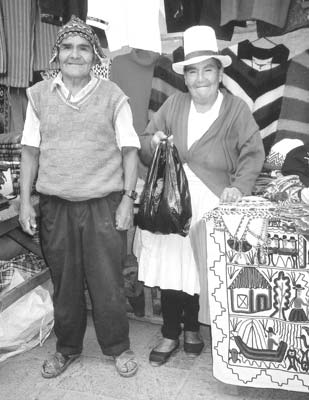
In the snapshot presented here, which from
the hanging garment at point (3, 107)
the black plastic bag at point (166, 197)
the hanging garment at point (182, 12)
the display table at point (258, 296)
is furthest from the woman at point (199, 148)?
the hanging garment at point (3, 107)

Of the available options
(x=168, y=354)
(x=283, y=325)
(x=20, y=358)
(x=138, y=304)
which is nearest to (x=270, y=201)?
(x=283, y=325)

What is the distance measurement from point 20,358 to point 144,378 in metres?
0.84

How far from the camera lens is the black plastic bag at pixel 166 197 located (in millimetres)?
2686

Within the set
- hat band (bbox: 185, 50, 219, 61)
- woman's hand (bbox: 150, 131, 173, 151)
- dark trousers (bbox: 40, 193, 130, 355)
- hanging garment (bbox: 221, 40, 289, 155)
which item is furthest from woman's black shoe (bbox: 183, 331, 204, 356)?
hat band (bbox: 185, 50, 219, 61)

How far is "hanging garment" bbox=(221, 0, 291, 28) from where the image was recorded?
326cm

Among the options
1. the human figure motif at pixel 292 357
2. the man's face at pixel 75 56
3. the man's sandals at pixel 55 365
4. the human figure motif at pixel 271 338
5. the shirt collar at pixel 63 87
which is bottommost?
the man's sandals at pixel 55 365

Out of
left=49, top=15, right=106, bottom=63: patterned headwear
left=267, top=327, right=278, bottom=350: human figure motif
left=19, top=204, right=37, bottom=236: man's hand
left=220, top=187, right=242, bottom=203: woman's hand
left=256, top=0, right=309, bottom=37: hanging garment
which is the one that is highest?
left=256, top=0, right=309, bottom=37: hanging garment

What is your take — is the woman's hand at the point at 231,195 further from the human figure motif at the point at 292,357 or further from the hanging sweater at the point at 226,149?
the human figure motif at the point at 292,357

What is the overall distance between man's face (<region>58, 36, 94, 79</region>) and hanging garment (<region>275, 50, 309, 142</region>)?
1.32 meters

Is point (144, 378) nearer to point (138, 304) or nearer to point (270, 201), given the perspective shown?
point (138, 304)

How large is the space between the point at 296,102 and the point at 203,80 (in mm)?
870

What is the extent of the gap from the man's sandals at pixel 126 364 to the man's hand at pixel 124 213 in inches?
30.4

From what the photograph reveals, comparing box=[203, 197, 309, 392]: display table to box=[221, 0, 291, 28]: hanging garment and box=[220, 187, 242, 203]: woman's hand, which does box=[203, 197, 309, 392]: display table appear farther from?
box=[221, 0, 291, 28]: hanging garment

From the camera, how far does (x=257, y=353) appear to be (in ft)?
8.54
